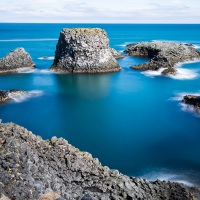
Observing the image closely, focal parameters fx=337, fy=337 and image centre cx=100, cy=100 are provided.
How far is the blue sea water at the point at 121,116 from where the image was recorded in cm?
2831

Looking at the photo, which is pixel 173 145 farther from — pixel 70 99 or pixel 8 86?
pixel 8 86

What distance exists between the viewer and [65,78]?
63.1m

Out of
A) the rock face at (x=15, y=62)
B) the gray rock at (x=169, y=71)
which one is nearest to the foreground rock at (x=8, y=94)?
the rock face at (x=15, y=62)

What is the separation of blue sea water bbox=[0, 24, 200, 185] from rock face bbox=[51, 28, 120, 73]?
2.87 metres

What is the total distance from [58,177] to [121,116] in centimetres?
2261

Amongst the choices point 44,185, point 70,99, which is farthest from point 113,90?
point 44,185

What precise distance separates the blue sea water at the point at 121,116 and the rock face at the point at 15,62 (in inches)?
129

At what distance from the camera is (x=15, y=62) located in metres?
70.1

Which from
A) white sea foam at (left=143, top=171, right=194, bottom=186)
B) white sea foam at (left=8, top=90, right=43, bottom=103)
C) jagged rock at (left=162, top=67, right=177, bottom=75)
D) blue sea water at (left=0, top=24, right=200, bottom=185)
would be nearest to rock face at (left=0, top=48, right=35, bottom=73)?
blue sea water at (left=0, top=24, right=200, bottom=185)

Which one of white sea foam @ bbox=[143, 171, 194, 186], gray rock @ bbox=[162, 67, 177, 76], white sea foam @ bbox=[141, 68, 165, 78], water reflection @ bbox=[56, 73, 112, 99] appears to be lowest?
white sea foam @ bbox=[143, 171, 194, 186]

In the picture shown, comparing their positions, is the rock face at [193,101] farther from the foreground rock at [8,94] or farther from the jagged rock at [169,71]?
the foreground rock at [8,94]

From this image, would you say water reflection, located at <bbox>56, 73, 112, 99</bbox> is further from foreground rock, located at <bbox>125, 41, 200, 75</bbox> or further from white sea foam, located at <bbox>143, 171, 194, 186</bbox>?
white sea foam, located at <bbox>143, 171, 194, 186</bbox>

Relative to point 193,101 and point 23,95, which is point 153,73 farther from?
point 23,95

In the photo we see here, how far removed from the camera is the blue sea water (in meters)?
28.3
